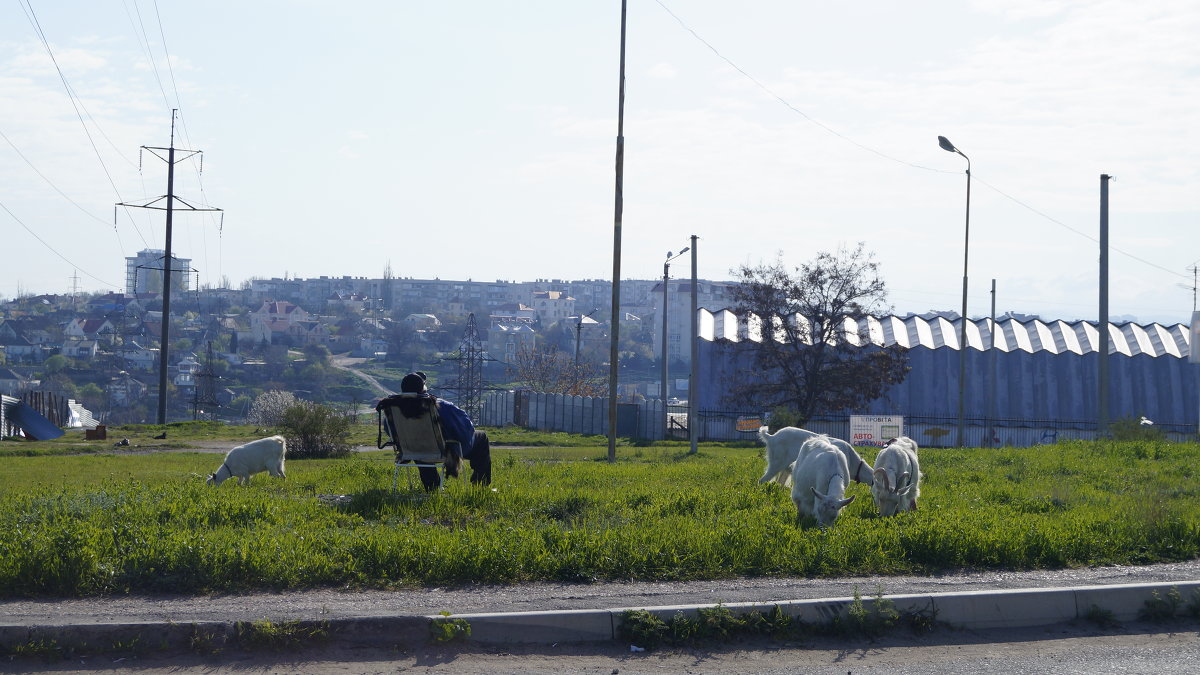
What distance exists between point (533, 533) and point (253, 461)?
308 inches

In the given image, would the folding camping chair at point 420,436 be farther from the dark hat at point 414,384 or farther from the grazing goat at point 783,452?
the grazing goat at point 783,452

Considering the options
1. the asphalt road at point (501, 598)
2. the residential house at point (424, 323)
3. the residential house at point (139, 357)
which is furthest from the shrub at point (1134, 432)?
the residential house at point (424, 323)

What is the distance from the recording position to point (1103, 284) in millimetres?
24797

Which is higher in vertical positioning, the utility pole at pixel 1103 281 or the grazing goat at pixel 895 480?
the utility pole at pixel 1103 281

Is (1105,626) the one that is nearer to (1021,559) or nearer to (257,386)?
(1021,559)

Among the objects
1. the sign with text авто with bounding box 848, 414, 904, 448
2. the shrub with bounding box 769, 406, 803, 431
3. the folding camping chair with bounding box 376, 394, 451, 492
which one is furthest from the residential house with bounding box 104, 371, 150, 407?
the folding camping chair with bounding box 376, 394, 451, 492

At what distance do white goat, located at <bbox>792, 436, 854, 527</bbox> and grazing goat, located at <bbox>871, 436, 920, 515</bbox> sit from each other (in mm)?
377

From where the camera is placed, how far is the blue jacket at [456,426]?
10.7 metres

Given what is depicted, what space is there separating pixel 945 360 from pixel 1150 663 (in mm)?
54077


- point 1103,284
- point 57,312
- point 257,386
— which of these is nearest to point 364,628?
point 1103,284

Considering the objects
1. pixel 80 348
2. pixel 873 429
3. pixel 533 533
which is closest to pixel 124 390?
pixel 80 348

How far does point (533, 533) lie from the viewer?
7.68m

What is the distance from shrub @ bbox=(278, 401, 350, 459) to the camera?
24.2 meters

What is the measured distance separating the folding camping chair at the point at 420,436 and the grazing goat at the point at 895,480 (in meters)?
4.26
